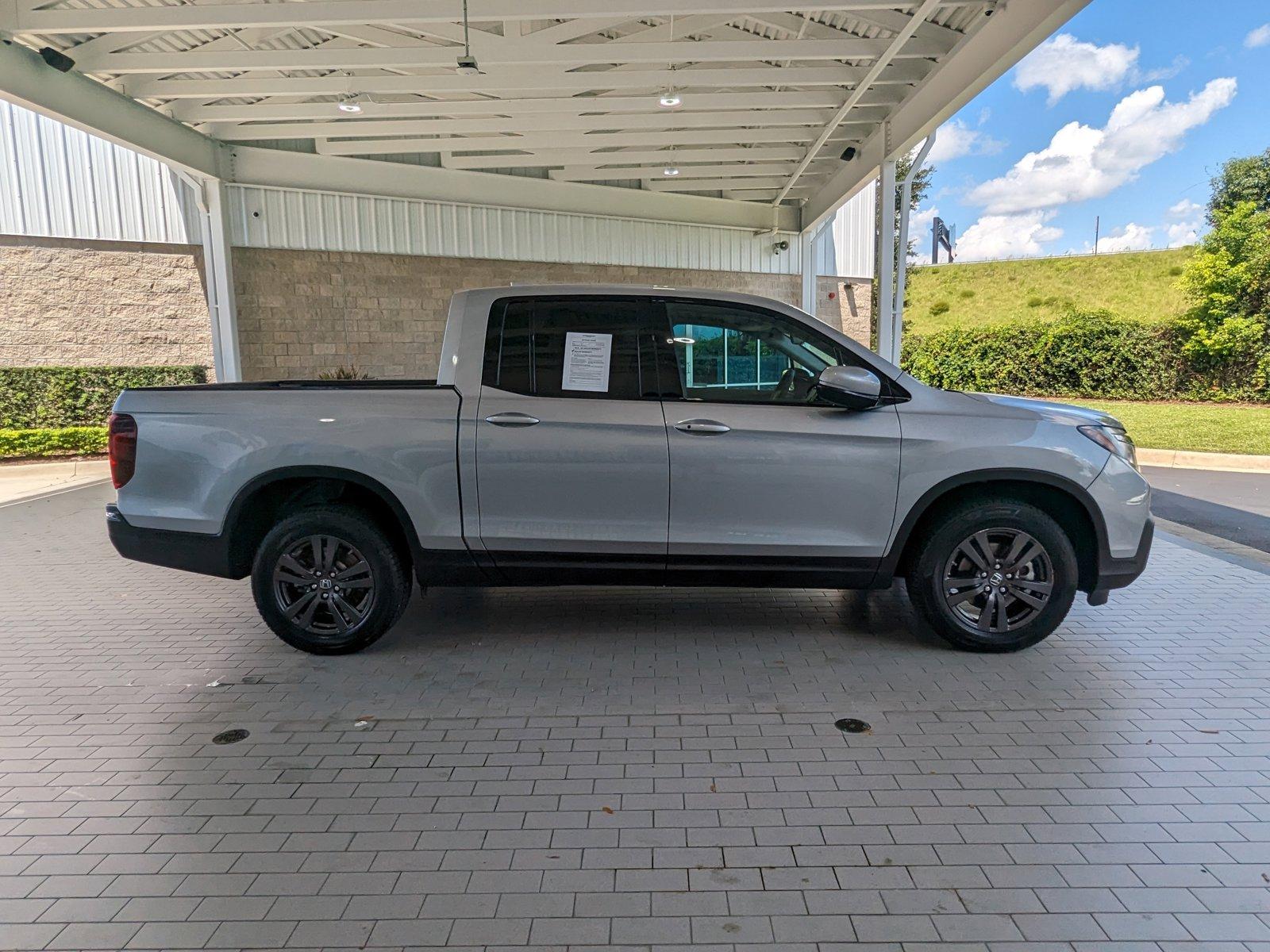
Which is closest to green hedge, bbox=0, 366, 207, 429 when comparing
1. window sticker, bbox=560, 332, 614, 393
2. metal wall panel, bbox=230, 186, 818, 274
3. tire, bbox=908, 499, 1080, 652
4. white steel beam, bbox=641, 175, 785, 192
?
metal wall panel, bbox=230, 186, 818, 274

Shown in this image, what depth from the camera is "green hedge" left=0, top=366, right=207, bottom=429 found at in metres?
12.4

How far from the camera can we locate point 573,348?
428cm

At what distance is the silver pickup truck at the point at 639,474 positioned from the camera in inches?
163

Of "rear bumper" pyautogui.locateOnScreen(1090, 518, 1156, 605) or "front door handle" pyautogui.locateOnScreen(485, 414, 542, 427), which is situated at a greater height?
"front door handle" pyautogui.locateOnScreen(485, 414, 542, 427)

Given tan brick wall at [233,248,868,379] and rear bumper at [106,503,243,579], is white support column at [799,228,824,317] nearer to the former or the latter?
tan brick wall at [233,248,868,379]

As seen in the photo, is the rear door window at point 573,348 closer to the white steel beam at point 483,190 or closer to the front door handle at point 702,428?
the front door handle at point 702,428

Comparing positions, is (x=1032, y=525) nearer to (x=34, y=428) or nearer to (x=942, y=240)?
(x=34, y=428)

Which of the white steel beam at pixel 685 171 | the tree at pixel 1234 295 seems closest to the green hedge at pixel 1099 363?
the tree at pixel 1234 295

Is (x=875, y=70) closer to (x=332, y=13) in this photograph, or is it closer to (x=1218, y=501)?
(x=332, y=13)

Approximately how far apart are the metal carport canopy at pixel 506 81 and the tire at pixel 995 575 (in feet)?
16.9

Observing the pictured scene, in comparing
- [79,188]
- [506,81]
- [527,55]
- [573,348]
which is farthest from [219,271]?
[573,348]

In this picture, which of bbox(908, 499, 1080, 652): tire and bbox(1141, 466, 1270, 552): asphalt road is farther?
bbox(1141, 466, 1270, 552): asphalt road

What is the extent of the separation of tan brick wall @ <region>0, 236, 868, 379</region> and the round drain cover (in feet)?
39.8

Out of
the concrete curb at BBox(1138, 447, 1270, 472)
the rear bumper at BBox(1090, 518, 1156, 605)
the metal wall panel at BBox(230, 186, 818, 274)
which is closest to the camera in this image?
the rear bumper at BBox(1090, 518, 1156, 605)
